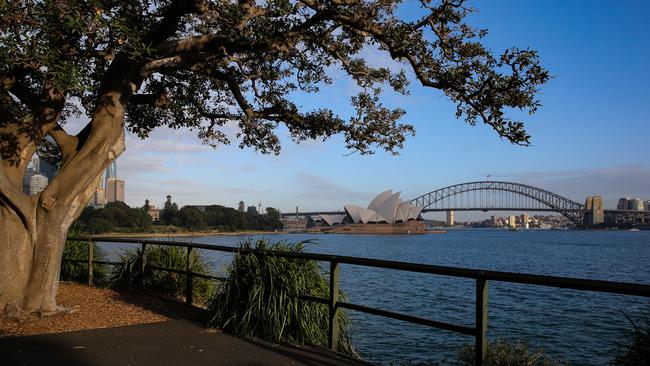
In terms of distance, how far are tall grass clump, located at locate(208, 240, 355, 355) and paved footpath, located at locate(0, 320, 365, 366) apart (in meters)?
0.26

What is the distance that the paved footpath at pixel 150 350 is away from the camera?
5.98 m

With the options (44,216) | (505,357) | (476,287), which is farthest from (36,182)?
(476,287)

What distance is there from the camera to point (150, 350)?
645cm

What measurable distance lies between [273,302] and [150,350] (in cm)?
159

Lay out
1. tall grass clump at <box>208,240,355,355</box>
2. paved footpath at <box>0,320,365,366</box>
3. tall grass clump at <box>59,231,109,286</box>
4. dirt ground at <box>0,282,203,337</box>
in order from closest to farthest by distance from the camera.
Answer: paved footpath at <box>0,320,365,366</box> < tall grass clump at <box>208,240,355,355</box> < dirt ground at <box>0,282,203,337</box> < tall grass clump at <box>59,231,109,286</box>

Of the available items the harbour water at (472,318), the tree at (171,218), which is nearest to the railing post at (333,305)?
the harbour water at (472,318)

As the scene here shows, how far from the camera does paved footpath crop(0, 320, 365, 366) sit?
598cm

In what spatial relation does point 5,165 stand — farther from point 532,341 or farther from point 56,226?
point 532,341

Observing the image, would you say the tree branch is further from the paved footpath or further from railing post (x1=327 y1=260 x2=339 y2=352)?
railing post (x1=327 y1=260 x2=339 y2=352)

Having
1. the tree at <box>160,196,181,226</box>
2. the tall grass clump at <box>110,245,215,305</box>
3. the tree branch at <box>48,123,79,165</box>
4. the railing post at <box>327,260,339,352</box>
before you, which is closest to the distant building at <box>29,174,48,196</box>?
the tall grass clump at <box>110,245,215,305</box>

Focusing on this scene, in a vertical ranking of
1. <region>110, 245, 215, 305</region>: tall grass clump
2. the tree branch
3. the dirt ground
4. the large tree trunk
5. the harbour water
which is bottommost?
the harbour water

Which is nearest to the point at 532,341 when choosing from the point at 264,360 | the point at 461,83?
the point at 461,83

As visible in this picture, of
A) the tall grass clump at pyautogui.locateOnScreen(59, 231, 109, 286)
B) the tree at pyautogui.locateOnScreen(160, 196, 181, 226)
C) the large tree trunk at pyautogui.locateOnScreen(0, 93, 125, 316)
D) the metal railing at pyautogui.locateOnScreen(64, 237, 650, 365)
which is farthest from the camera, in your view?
the tree at pyautogui.locateOnScreen(160, 196, 181, 226)

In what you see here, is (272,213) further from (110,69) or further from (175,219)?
(110,69)
